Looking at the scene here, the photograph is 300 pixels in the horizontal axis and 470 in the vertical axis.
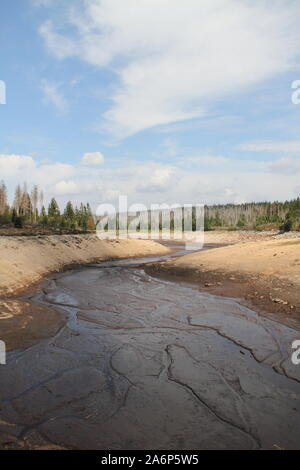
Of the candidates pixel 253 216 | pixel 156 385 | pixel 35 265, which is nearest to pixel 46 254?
pixel 35 265

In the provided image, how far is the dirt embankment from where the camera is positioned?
13070 millimetres

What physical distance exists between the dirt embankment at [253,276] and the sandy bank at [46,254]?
10311 mm

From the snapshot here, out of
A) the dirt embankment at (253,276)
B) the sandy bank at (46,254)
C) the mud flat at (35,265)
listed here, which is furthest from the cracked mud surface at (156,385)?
the sandy bank at (46,254)

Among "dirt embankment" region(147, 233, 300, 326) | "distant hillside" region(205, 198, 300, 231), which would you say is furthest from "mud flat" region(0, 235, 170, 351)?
"distant hillside" region(205, 198, 300, 231)

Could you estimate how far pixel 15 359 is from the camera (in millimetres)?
8148

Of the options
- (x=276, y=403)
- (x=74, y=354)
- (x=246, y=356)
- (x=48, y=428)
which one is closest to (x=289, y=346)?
(x=246, y=356)

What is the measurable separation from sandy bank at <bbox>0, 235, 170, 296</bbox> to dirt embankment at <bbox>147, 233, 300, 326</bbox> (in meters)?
10.3

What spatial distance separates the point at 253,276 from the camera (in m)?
19.2

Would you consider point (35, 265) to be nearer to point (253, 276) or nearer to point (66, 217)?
point (253, 276)

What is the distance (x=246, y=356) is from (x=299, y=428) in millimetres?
3052

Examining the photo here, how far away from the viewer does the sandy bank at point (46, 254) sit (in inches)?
810

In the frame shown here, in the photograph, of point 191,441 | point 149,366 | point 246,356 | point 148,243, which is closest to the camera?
point 191,441
